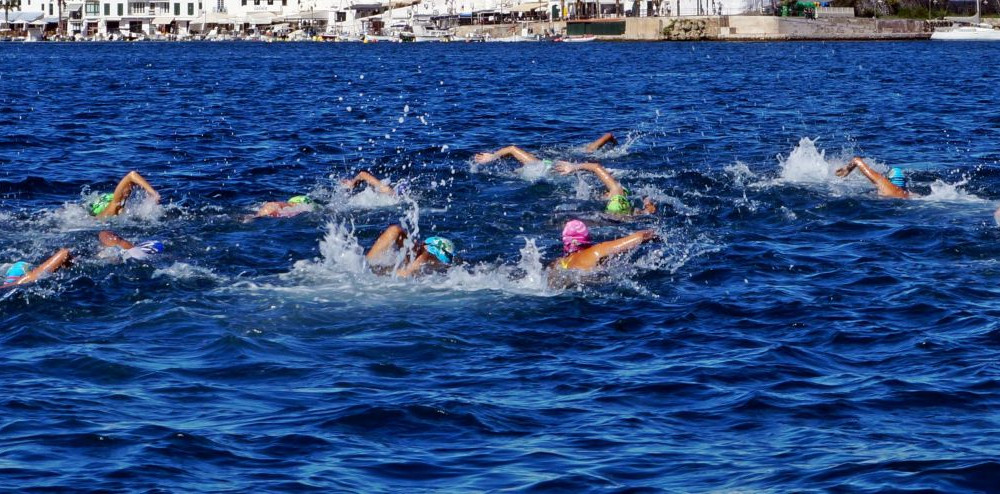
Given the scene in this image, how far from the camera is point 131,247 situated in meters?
17.4

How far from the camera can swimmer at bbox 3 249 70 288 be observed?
15.8m

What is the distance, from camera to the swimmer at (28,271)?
51.7 ft

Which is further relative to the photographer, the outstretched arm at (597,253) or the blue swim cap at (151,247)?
the blue swim cap at (151,247)

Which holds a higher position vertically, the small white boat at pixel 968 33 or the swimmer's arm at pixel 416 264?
the small white boat at pixel 968 33

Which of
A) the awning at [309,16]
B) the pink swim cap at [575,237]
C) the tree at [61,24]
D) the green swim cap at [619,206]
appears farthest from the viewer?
the awning at [309,16]

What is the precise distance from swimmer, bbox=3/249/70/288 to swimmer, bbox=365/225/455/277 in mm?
3716

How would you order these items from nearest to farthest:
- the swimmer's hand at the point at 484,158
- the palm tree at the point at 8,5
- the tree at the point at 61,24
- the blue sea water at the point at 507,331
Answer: the blue sea water at the point at 507,331, the swimmer's hand at the point at 484,158, the tree at the point at 61,24, the palm tree at the point at 8,5

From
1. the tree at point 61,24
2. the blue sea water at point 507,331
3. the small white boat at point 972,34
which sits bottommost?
the blue sea water at point 507,331

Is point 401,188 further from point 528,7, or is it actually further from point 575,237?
point 528,7

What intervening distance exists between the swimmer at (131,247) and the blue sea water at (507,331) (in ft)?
1.04

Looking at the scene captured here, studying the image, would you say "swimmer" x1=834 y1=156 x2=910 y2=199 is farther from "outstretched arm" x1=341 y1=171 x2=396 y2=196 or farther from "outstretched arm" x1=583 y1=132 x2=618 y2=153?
"outstretched arm" x1=341 y1=171 x2=396 y2=196

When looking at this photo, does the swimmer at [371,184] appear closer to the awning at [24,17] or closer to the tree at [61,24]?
the tree at [61,24]

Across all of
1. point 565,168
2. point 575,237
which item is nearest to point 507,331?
point 575,237

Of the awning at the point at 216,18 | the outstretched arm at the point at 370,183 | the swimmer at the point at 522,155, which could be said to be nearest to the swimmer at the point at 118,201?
the outstretched arm at the point at 370,183
